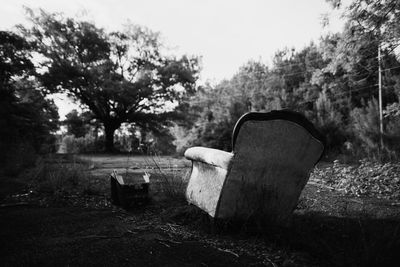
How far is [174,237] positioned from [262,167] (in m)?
0.94

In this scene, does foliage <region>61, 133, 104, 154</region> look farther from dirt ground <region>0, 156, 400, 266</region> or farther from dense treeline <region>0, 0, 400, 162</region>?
dirt ground <region>0, 156, 400, 266</region>

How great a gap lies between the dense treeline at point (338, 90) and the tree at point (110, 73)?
264 centimetres

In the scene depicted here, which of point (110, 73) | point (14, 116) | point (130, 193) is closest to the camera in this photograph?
point (130, 193)

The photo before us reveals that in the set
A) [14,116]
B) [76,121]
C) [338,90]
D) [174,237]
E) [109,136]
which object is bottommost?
[174,237]

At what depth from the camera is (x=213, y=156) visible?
7.39 ft

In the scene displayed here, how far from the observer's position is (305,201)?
11.8 feet

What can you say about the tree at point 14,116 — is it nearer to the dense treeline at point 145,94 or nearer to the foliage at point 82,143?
the dense treeline at point 145,94

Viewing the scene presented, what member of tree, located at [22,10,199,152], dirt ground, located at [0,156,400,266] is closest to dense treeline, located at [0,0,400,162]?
tree, located at [22,10,199,152]

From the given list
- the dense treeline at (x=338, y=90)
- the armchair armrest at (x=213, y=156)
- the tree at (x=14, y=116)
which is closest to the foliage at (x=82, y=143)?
the dense treeline at (x=338, y=90)

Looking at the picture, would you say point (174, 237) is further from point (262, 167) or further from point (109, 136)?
point (109, 136)

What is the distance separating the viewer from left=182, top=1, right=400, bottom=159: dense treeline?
5.42 metres

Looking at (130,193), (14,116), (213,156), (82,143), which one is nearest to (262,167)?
(213,156)

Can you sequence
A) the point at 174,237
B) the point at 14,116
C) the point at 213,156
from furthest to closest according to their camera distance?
the point at 14,116 → the point at 213,156 → the point at 174,237

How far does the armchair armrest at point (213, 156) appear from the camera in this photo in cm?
209
